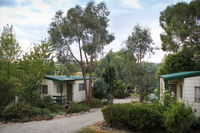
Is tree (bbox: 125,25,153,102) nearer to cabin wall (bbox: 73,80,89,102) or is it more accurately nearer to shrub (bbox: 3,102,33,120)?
cabin wall (bbox: 73,80,89,102)

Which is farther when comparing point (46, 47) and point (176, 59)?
point (46, 47)

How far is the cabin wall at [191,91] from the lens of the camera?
8830 millimetres

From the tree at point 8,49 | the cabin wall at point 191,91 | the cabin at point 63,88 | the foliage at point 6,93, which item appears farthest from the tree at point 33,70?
the cabin wall at point 191,91

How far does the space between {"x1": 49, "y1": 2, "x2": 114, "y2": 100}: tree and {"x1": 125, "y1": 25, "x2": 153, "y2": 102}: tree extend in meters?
2.71

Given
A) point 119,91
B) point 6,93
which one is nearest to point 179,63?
point 6,93

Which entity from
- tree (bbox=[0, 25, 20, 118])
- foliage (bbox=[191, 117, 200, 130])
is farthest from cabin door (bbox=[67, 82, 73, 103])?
foliage (bbox=[191, 117, 200, 130])

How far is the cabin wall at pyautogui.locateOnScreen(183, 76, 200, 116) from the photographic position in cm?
883

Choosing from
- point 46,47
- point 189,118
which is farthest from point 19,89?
point 189,118

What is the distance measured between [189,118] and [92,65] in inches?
479

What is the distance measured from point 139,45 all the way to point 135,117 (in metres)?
10.8

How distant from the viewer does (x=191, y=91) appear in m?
9.02

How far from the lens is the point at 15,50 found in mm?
14664

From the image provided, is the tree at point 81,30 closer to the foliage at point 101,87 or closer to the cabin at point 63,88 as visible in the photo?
the cabin at point 63,88

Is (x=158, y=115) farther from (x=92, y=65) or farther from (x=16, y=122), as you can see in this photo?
(x=92, y=65)
